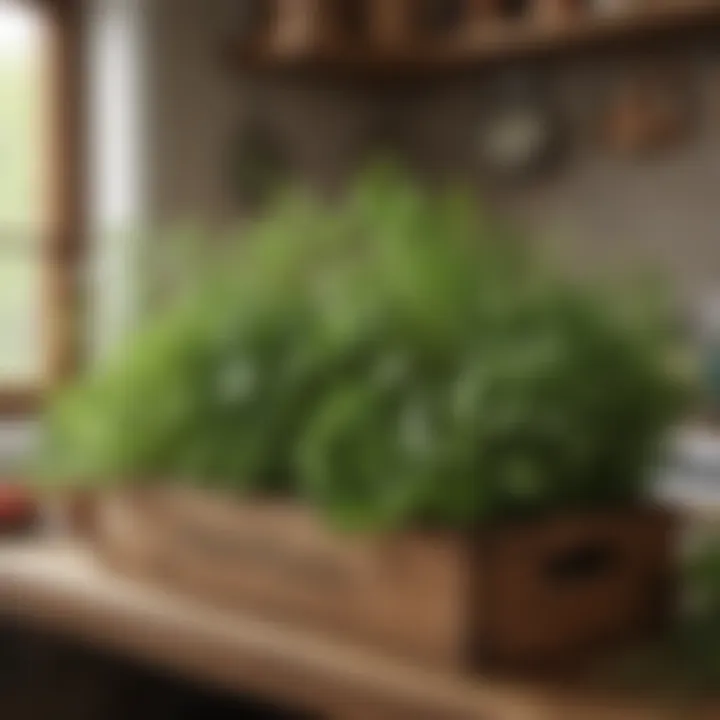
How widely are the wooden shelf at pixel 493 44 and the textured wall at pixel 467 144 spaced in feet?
0.26

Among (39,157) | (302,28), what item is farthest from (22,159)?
(302,28)

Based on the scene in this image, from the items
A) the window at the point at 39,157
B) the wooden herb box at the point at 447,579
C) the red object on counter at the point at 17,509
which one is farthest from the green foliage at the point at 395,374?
the window at the point at 39,157

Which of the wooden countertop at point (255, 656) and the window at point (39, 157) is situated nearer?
the wooden countertop at point (255, 656)

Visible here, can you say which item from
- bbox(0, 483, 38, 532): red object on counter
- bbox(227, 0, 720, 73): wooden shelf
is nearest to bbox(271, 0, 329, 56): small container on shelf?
bbox(227, 0, 720, 73): wooden shelf

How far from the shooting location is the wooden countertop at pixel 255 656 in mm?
870

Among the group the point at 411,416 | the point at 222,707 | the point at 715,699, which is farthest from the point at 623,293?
the point at 222,707

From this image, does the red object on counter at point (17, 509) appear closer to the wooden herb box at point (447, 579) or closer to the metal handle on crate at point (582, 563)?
the wooden herb box at point (447, 579)

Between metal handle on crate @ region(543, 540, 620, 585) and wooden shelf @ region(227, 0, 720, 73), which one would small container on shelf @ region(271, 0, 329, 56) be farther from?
metal handle on crate @ region(543, 540, 620, 585)

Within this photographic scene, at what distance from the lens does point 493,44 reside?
2639 millimetres

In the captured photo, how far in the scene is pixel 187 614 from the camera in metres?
1.09

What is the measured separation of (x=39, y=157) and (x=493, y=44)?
85 centimetres

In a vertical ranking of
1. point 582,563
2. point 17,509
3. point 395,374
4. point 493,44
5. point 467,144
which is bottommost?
point 17,509

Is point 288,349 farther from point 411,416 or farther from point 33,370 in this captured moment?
point 33,370

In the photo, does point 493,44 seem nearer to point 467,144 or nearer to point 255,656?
point 467,144
